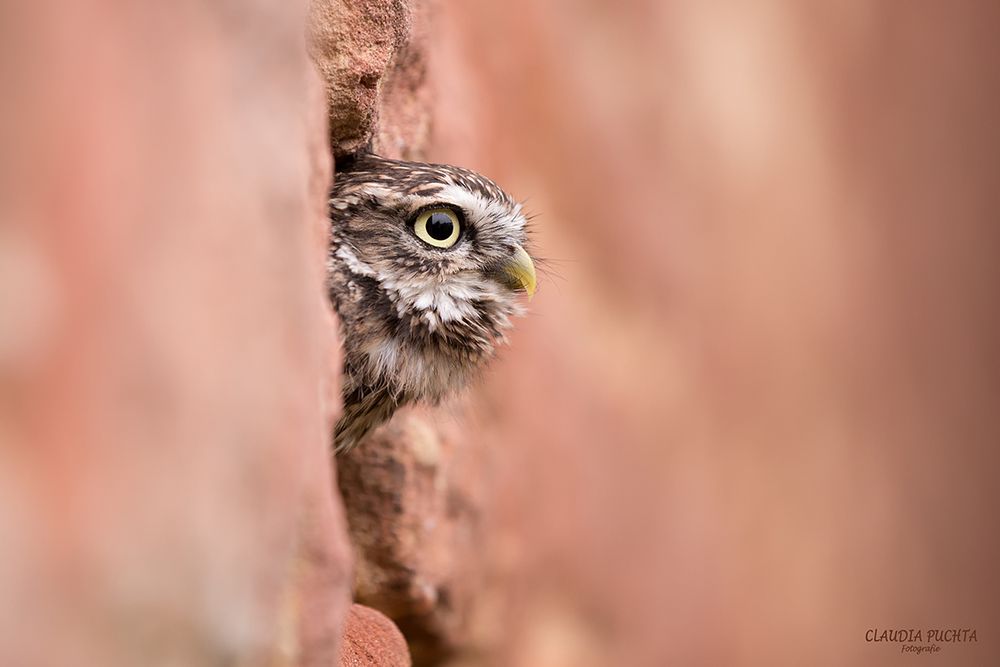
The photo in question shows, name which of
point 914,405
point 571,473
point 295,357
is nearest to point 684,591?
point 571,473

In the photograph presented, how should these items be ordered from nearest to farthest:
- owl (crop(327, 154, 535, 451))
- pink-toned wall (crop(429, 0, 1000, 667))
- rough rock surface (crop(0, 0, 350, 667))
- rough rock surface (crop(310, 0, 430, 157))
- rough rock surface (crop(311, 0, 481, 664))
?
1. rough rock surface (crop(0, 0, 350, 667))
2. rough rock surface (crop(310, 0, 430, 157))
3. owl (crop(327, 154, 535, 451))
4. rough rock surface (crop(311, 0, 481, 664))
5. pink-toned wall (crop(429, 0, 1000, 667))

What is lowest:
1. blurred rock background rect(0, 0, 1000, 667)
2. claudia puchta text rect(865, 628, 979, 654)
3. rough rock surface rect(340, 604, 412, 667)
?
claudia puchta text rect(865, 628, 979, 654)

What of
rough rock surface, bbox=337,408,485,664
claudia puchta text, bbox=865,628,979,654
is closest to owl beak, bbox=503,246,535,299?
rough rock surface, bbox=337,408,485,664

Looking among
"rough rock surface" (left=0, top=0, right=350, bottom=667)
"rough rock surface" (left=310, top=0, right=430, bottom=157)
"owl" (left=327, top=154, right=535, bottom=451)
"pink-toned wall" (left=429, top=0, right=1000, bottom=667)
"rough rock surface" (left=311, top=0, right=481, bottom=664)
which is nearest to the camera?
"rough rock surface" (left=0, top=0, right=350, bottom=667)

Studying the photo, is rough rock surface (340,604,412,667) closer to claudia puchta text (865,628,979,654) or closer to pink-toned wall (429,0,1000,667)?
pink-toned wall (429,0,1000,667)

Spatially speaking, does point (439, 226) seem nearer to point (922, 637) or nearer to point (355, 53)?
point (355, 53)

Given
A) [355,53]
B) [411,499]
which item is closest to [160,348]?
[355,53]

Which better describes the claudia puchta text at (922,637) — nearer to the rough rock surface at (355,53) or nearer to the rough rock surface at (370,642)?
the rough rock surface at (370,642)
